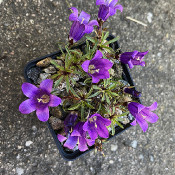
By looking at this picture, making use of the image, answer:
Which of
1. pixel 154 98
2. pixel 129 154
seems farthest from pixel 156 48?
pixel 129 154

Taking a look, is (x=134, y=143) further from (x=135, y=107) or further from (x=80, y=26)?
(x=80, y=26)

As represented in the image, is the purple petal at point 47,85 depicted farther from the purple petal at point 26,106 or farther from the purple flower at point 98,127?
the purple flower at point 98,127

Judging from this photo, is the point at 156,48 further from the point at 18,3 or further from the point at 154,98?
the point at 18,3

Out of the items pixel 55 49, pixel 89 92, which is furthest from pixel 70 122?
pixel 55 49

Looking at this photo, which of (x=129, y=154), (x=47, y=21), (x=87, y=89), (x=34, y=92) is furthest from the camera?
(x=129, y=154)

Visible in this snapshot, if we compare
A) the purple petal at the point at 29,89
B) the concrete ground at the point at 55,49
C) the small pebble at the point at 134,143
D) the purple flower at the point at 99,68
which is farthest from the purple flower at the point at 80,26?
the small pebble at the point at 134,143

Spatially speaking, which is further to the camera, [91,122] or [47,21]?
[47,21]

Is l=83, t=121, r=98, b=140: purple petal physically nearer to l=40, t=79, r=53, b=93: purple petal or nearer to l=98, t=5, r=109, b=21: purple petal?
l=40, t=79, r=53, b=93: purple petal
